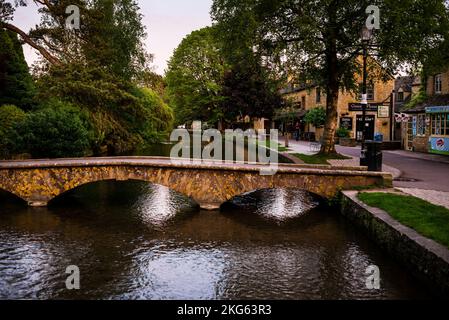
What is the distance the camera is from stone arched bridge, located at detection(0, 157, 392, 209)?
1508 cm

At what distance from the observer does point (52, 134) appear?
2272cm

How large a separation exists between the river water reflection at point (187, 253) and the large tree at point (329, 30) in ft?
28.3

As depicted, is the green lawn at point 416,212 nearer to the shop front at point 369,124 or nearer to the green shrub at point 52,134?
the green shrub at point 52,134

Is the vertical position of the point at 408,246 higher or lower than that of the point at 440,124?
lower

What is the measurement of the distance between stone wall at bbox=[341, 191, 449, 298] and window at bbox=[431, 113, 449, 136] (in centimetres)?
1789

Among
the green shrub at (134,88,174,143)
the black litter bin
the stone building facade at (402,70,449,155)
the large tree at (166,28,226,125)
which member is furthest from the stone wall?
the large tree at (166,28,226,125)

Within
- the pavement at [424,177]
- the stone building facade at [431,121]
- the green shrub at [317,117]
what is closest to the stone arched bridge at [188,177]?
the pavement at [424,177]

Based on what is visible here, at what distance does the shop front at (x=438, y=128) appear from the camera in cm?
2747

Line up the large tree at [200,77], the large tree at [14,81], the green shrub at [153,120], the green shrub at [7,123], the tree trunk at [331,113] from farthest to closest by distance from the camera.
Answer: the large tree at [200,77]
the green shrub at [153,120]
the large tree at [14,81]
the tree trunk at [331,113]
the green shrub at [7,123]

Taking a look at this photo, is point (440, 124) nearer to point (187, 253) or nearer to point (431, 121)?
point (431, 121)

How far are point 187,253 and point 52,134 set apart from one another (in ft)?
49.3

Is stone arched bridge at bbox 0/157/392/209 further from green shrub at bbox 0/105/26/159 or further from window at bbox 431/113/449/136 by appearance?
window at bbox 431/113/449/136

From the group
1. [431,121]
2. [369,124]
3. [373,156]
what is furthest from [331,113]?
[369,124]

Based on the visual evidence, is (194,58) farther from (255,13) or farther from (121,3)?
(255,13)
